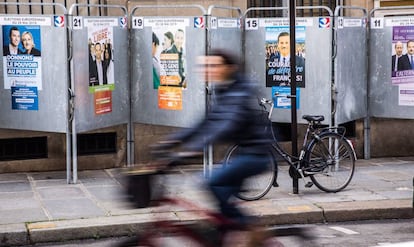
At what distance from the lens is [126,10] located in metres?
11.3

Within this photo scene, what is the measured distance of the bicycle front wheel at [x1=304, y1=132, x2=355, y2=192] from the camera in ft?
32.2

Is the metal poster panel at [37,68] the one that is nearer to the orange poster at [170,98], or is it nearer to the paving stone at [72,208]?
the paving stone at [72,208]

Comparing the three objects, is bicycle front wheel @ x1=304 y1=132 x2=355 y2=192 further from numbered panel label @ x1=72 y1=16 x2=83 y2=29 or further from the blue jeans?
the blue jeans

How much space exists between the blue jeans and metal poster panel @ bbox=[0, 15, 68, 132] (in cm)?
495

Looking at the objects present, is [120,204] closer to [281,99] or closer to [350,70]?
[281,99]

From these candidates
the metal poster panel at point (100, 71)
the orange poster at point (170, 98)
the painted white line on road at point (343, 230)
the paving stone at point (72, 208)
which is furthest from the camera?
the orange poster at point (170, 98)

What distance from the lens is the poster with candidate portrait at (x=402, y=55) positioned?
455 inches

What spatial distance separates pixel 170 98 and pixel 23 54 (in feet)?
7.20

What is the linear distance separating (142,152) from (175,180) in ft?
4.04

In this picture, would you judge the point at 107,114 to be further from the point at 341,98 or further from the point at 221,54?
the point at 221,54

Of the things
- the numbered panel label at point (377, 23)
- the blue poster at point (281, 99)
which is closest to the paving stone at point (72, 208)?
the blue poster at point (281, 99)

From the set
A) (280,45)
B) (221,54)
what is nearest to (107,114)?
(280,45)

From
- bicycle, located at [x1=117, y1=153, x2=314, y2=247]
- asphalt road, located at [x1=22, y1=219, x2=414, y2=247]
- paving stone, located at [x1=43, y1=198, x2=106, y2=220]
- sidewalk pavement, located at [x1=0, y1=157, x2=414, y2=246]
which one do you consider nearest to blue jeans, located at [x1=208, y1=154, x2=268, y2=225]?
bicycle, located at [x1=117, y1=153, x2=314, y2=247]

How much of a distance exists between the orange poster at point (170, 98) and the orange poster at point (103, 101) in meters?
0.75
